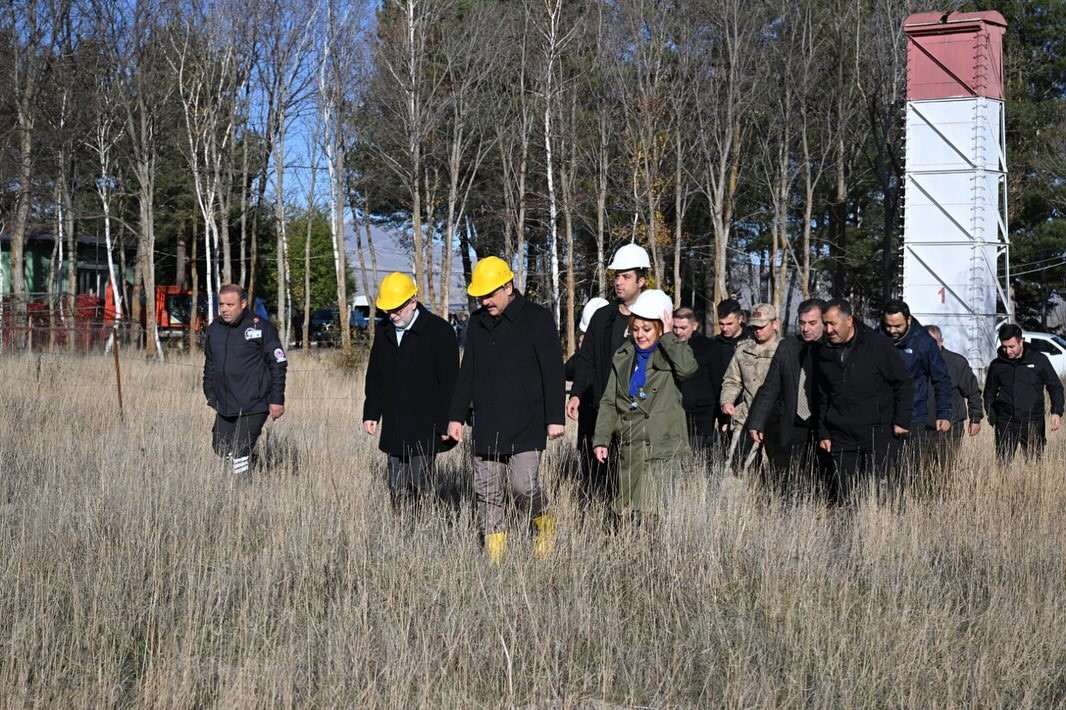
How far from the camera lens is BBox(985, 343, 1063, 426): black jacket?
1116 centimetres

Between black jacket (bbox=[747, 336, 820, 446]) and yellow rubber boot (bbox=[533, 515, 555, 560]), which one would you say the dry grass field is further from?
black jacket (bbox=[747, 336, 820, 446])

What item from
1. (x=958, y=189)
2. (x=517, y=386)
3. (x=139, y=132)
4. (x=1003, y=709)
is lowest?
(x=1003, y=709)

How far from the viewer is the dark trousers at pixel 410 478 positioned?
7645mm

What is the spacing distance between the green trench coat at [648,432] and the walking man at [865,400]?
1358mm

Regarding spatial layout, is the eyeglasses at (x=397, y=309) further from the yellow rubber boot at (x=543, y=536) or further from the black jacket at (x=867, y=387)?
the black jacket at (x=867, y=387)

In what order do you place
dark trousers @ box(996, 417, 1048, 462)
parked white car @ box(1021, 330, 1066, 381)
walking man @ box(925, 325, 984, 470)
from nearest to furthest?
walking man @ box(925, 325, 984, 470)
dark trousers @ box(996, 417, 1048, 462)
parked white car @ box(1021, 330, 1066, 381)

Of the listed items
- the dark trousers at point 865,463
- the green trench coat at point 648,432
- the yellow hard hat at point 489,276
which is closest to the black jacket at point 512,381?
the yellow hard hat at point 489,276

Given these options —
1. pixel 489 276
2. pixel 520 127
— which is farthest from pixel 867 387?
pixel 520 127

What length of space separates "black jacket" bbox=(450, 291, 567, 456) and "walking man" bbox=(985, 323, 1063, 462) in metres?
5.68

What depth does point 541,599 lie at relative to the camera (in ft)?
19.2

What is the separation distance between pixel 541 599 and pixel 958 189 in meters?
24.1

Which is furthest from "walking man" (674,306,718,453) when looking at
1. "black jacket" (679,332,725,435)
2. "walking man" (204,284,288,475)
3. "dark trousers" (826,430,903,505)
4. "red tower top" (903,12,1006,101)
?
"red tower top" (903,12,1006,101)

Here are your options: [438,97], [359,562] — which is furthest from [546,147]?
[359,562]

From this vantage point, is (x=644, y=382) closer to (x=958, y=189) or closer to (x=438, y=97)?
(x=958, y=189)
